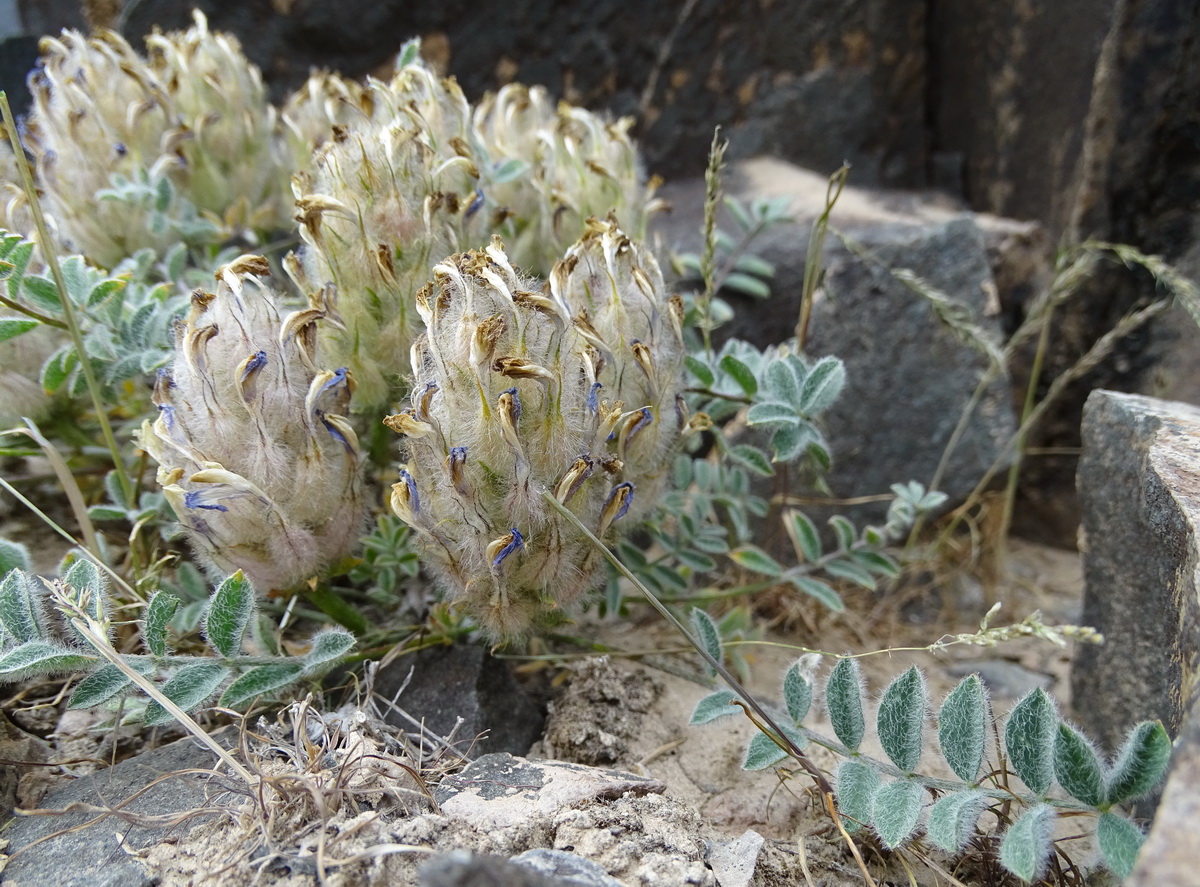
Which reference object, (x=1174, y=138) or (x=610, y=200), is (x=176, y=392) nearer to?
(x=610, y=200)

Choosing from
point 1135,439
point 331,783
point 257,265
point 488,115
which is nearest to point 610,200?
point 488,115

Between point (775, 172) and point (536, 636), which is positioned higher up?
point (775, 172)

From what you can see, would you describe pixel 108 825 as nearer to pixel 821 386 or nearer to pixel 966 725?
pixel 966 725

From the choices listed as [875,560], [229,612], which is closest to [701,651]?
[229,612]

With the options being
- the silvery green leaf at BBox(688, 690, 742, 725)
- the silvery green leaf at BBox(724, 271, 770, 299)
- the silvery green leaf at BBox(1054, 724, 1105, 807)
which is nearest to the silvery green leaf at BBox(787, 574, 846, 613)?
the silvery green leaf at BBox(688, 690, 742, 725)

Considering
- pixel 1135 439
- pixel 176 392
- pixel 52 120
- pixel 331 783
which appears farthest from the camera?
pixel 52 120

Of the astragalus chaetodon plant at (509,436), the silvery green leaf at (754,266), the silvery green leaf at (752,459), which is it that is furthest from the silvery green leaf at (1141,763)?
the silvery green leaf at (754,266)
